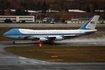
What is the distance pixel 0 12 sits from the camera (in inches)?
7072

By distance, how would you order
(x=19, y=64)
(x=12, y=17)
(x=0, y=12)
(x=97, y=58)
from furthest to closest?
(x=0, y=12) → (x=12, y=17) → (x=97, y=58) → (x=19, y=64)

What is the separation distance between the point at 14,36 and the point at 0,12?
468 feet

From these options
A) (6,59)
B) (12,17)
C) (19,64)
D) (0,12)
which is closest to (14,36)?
(6,59)

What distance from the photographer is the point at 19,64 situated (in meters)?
27.0

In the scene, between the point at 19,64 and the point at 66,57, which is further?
the point at 66,57

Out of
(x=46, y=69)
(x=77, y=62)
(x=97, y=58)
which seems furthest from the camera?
(x=97, y=58)

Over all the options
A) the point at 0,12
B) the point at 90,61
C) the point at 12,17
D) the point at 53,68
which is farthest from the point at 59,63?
the point at 0,12

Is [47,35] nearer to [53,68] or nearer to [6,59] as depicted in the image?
[6,59]

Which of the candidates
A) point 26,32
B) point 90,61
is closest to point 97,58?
point 90,61

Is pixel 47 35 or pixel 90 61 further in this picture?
pixel 47 35

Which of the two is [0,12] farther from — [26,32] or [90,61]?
[90,61]

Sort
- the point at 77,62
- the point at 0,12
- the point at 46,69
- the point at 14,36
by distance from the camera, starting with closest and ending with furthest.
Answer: the point at 46,69
the point at 77,62
the point at 14,36
the point at 0,12

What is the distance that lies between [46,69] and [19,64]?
16.2ft

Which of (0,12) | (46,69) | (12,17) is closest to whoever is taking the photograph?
(46,69)
